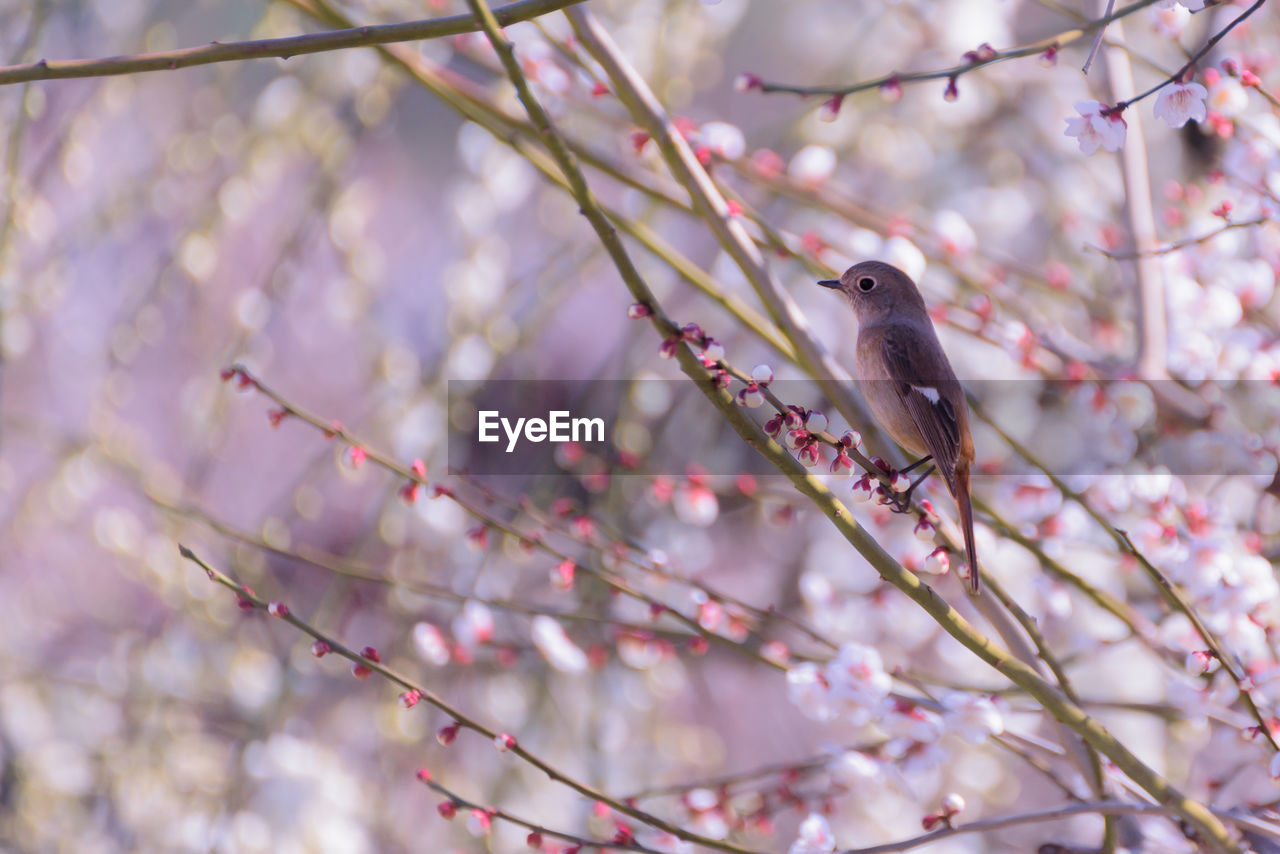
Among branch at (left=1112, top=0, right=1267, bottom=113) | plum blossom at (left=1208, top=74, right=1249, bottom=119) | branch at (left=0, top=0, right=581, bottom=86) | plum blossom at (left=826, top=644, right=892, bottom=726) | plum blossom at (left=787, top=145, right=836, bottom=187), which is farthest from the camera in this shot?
plum blossom at (left=787, top=145, right=836, bottom=187)

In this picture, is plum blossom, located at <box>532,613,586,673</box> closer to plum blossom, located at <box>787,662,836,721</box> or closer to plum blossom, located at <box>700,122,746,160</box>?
plum blossom, located at <box>787,662,836,721</box>

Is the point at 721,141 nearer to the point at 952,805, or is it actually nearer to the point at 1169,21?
the point at 1169,21

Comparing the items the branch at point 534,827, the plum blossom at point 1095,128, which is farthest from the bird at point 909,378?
the branch at point 534,827

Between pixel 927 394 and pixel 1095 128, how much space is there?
0.30 metres

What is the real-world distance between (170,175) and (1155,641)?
1977 mm

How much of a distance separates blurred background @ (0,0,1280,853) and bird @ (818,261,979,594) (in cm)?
9

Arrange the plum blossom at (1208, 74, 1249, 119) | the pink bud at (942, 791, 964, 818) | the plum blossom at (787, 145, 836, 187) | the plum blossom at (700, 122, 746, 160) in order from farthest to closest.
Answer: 1. the plum blossom at (787, 145, 836, 187)
2. the plum blossom at (700, 122, 746, 160)
3. the plum blossom at (1208, 74, 1249, 119)
4. the pink bud at (942, 791, 964, 818)

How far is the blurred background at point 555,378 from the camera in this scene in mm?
1381

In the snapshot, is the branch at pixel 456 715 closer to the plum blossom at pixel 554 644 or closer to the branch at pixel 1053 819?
the branch at pixel 1053 819

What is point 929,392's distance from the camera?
101 centimetres

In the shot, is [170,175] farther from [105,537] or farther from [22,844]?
[22,844]

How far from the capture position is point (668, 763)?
2117 millimetres

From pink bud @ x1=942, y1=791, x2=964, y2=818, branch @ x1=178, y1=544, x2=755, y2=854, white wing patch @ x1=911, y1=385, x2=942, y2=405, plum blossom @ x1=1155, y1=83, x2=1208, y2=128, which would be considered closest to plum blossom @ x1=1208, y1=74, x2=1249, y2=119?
plum blossom @ x1=1155, y1=83, x2=1208, y2=128

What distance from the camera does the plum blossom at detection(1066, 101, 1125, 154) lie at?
0.80 metres
